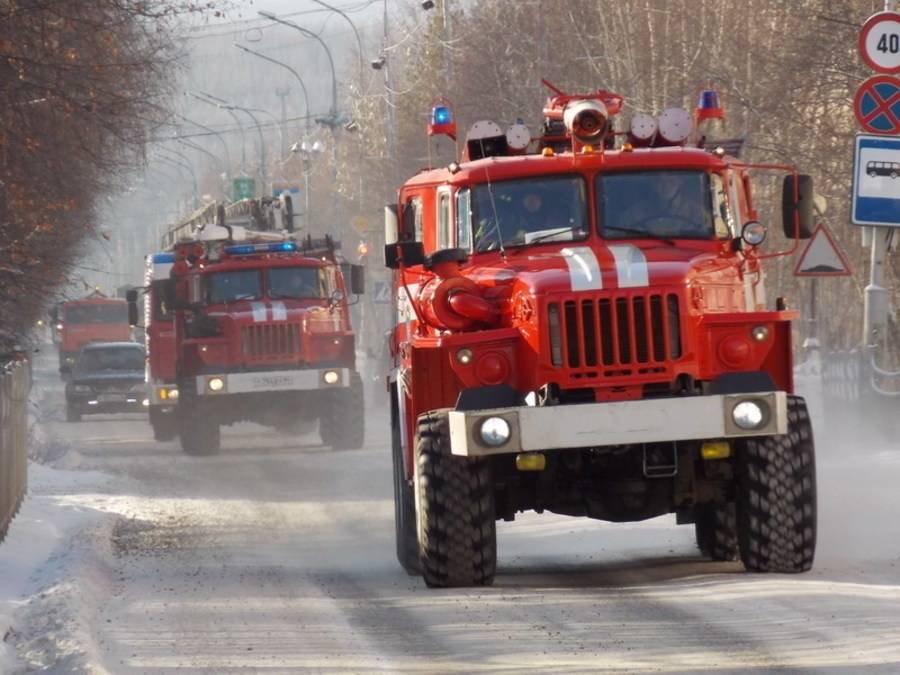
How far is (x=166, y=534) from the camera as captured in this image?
1631 centimetres

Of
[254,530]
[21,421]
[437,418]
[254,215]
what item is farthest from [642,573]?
[254,215]

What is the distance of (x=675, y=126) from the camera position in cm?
1226

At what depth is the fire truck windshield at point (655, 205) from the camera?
11586 millimetres

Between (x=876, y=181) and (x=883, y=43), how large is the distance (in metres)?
1.05

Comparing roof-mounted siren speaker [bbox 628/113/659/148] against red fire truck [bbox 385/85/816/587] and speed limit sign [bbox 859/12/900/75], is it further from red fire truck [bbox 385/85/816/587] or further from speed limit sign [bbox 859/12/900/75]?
speed limit sign [bbox 859/12/900/75]

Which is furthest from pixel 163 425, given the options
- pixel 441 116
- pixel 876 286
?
pixel 441 116

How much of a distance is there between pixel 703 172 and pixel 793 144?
74.8 ft

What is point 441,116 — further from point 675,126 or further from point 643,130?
point 675,126

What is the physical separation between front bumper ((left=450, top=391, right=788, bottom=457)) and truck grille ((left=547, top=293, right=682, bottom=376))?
1.02ft

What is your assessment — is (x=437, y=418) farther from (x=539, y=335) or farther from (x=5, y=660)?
(x=5, y=660)

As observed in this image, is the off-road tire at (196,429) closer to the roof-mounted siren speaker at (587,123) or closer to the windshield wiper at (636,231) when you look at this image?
the roof-mounted siren speaker at (587,123)

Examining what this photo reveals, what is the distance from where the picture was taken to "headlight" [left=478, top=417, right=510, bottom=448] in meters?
10.2

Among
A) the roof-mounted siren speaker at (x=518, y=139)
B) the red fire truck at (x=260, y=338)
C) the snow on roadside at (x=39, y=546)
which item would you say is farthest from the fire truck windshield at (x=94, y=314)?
the roof-mounted siren speaker at (x=518, y=139)

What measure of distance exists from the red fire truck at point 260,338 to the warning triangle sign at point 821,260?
8.42 m
